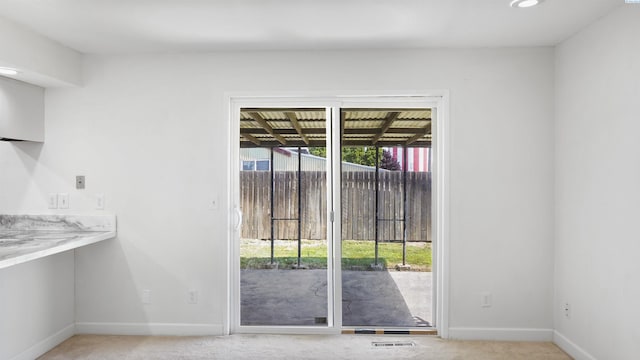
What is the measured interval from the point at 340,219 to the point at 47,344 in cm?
244

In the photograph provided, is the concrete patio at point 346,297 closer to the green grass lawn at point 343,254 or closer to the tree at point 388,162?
the green grass lawn at point 343,254

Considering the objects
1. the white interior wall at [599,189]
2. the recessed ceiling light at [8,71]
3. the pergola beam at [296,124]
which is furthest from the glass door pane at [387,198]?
the recessed ceiling light at [8,71]

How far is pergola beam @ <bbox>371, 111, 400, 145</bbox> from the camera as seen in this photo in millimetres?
3627

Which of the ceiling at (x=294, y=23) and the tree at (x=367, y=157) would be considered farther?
the tree at (x=367, y=157)

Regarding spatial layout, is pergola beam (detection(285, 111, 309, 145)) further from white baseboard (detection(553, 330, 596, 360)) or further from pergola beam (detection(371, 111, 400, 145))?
white baseboard (detection(553, 330, 596, 360))

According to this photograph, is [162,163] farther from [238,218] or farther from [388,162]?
[388,162]

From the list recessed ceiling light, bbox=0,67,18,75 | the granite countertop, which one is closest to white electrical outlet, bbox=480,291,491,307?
the granite countertop

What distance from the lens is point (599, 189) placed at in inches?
111

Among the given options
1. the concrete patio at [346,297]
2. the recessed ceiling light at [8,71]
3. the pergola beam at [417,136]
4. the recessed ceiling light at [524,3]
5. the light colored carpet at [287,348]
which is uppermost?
the recessed ceiling light at [524,3]

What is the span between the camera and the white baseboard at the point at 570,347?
2970 millimetres

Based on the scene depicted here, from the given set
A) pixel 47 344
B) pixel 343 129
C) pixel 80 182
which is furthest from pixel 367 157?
pixel 47 344

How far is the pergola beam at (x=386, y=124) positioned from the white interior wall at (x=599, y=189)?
1.26 meters

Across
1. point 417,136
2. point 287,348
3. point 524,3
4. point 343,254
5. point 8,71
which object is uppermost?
point 524,3

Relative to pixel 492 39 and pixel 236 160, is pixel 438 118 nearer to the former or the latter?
pixel 492 39
